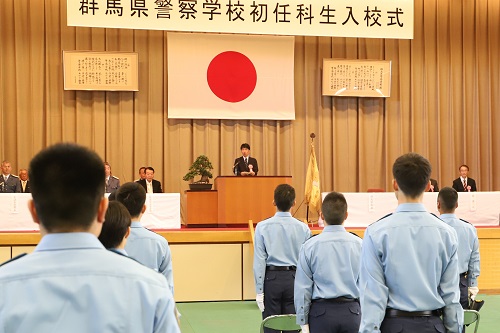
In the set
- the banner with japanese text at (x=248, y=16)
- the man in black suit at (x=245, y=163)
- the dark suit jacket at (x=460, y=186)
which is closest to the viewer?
the banner with japanese text at (x=248, y=16)

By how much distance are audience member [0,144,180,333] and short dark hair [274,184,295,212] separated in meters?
4.15

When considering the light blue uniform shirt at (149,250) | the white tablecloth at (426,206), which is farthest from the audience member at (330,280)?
the white tablecloth at (426,206)

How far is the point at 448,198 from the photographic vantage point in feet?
18.2

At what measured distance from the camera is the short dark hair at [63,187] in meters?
1.57

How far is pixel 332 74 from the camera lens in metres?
14.9

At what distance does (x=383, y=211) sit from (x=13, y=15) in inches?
332

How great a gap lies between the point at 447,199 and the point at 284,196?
4.28ft

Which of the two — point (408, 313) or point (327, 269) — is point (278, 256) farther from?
point (408, 313)

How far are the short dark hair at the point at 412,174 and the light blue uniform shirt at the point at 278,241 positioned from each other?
8.38ft

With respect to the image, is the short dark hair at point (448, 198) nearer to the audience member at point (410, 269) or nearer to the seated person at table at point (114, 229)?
the audience member at point (410, 269)

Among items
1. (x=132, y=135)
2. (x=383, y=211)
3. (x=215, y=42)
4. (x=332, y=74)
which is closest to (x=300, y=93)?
(x=332, y=74)

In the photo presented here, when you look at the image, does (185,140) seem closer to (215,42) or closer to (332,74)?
(215,42)

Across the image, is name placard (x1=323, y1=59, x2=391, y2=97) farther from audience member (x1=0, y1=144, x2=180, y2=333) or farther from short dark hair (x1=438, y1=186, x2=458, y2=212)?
audience member (x1=0, y1=144, x2=180, y2=333)

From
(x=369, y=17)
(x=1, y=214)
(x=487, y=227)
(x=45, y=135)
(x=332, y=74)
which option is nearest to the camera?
(x=1, y=214)
